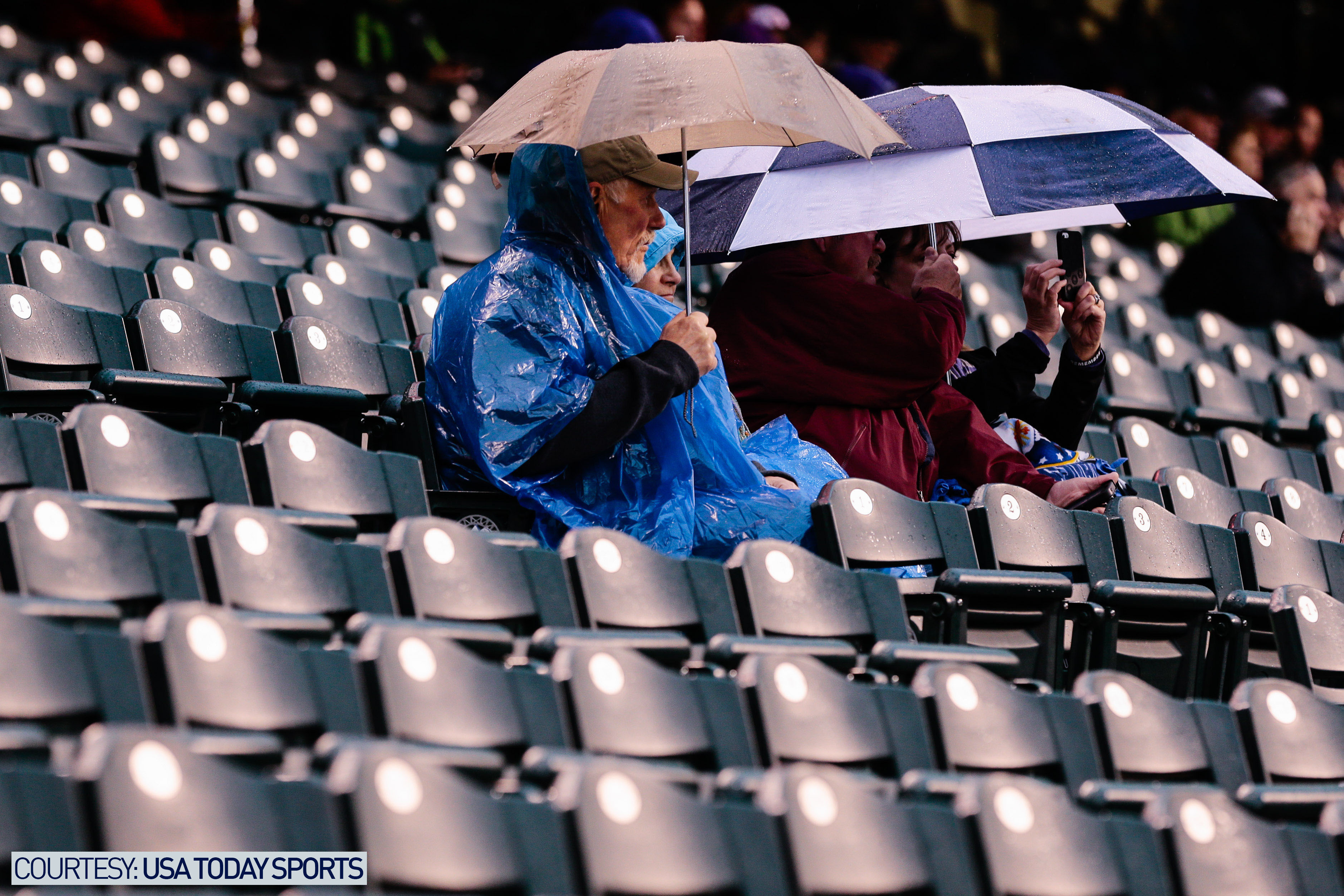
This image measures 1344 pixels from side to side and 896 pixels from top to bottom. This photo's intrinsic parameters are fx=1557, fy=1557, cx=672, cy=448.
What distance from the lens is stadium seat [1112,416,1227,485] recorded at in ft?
11.1

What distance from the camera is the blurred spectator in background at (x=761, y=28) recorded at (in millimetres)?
4879

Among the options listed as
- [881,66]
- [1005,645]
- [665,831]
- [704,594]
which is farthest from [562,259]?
[881,66]

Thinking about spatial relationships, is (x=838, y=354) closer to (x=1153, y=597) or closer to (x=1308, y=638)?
(x=1153, y=597)

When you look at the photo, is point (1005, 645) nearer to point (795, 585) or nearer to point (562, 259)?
point (795, 585)

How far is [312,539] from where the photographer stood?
1.71m

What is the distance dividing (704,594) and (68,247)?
1.67 m

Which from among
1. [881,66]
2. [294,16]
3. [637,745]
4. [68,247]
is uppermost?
[294,16]

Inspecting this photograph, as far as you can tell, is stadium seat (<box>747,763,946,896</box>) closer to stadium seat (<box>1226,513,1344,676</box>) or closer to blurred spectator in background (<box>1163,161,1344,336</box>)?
stadium seat (<box>1226,513,1344,676</box>)

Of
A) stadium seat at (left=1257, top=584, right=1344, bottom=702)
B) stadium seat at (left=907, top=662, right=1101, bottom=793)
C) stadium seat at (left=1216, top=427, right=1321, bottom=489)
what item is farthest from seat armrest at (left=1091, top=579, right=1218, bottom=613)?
stadium seat at (left=1216, top=427, right=1321, bottom=489)

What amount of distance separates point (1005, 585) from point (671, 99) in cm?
81

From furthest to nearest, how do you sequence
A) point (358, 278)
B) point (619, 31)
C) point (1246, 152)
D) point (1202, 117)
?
point (1202, 117) < point (1246, 152) < point (619, 31) < point (358, 278)

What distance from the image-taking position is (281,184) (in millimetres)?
4074

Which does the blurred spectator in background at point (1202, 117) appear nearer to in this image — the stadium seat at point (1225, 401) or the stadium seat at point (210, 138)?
the stadium seat at point (1225, 401)

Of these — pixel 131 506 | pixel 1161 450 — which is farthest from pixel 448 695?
pixel 1161 450
